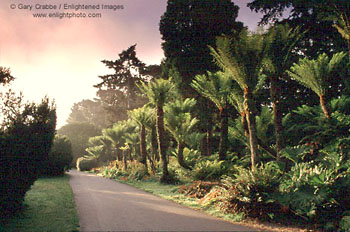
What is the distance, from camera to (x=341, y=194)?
16.7 ft

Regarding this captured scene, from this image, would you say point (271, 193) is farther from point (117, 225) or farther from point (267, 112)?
point (267, 112)

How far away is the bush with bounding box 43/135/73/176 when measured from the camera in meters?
17.7

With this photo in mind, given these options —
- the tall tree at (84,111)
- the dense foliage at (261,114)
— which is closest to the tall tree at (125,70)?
the dense foliage at (261,114)

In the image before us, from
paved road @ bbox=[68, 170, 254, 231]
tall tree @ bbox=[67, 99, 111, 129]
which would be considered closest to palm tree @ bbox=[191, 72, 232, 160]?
paved road @ bbox=[68, 170, 254, 231]

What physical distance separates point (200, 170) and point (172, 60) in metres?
8.37

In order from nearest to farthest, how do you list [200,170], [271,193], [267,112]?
[271,193], [200,170], [267,112]

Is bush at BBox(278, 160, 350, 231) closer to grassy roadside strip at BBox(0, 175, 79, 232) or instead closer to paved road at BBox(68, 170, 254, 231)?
paved road at BBox(68, 170, 254, 231)

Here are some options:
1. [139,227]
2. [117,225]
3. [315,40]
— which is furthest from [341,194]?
[315,40]

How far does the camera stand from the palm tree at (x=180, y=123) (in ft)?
43.8

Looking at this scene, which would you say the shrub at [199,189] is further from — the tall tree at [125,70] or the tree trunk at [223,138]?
the tall tree at [125,70]

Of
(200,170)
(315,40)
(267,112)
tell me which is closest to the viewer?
(200,170)

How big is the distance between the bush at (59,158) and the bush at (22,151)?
12.3 metres

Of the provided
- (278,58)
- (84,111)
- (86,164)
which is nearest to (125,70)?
(86,164)

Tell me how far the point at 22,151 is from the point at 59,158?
13824mm
